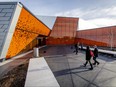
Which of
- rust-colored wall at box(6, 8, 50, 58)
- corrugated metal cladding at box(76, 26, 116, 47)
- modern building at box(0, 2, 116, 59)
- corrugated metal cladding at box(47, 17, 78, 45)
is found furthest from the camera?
corrugated metal cladding at box(47, 17, 78, 45)

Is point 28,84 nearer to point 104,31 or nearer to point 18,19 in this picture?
point 18,19

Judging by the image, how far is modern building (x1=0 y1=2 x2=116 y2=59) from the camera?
15.6 meters

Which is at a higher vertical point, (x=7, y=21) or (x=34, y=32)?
(x=7, y=21)

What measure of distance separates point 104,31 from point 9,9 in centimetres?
2553

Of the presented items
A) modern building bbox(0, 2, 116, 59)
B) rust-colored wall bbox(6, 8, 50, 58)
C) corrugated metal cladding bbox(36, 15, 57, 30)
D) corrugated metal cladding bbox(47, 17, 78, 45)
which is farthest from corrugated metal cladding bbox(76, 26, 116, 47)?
rust-colored wall bbox(6, 8, 50, 58)

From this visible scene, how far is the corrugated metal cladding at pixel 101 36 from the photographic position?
30.6 m

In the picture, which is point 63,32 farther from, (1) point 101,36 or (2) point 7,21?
(2) point 7,21

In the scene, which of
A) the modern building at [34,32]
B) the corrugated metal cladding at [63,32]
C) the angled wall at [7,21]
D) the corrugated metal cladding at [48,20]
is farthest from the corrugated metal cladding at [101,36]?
the angled wall at [7,21]

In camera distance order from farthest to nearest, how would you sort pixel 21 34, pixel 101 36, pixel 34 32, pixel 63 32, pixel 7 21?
pixel 63 32 < pixel 101 36 < pixel 34 32 < pixel 21 34 < pixel 7 21

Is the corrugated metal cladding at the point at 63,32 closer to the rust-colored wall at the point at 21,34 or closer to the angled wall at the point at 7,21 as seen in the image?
the rust-colored wall at the point at 21,34

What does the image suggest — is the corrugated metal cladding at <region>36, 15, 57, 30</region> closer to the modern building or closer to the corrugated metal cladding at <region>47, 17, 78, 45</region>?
the modern building

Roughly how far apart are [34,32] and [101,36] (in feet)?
59.2

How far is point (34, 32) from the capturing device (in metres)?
28.0

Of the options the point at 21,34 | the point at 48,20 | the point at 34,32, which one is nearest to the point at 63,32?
the point at 48,20
